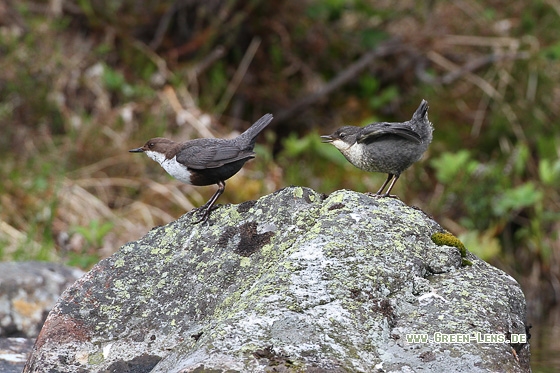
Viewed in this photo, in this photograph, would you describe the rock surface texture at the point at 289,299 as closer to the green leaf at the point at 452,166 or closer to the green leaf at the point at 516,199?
the green leaf at the point at 516,199

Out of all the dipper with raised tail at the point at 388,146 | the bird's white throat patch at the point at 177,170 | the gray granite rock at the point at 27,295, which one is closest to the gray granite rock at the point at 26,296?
the gray granite rock at the point at 27,295

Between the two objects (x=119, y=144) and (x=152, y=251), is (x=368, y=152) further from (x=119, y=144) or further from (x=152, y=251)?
(x=119, y=144)

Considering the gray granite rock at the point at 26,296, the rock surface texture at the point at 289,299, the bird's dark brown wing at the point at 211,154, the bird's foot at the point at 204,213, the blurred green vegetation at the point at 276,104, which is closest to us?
the rock surface texture at the point at 289,299

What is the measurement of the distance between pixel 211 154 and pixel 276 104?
568 cm

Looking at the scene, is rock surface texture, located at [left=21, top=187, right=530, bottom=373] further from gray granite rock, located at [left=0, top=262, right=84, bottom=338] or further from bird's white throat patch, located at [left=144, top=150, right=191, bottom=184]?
gray granite rock, located at [left=0, top=262, right=84, bottom=338]

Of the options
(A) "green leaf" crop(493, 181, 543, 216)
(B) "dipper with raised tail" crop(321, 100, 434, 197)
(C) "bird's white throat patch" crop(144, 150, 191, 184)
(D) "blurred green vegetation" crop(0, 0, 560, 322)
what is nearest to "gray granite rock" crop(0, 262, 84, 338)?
(C) "bird's white throat patch" crop(144, 150, 191, 184)

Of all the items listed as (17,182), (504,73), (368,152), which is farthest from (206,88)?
(368,152)

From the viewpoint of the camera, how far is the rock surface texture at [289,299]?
2502 millimetres

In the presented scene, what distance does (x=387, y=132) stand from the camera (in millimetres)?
3863

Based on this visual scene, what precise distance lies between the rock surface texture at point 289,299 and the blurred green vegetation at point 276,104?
10.1 feet

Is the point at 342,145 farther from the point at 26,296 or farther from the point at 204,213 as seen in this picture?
the point at 26,296

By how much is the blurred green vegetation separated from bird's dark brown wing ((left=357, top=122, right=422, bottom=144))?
9.51 ft

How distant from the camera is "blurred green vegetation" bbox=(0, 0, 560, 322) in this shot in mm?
7445

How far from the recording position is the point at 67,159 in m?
7.62
